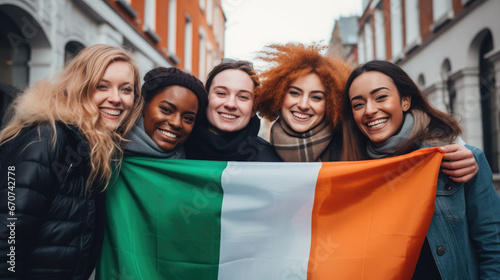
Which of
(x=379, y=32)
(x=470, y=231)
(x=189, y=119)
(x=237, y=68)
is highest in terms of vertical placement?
(x=379, y=32)

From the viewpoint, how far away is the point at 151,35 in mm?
10859

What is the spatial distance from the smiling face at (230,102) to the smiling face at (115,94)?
72 centimetres

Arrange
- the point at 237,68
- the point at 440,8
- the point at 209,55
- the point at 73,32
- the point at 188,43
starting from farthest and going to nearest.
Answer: the point at 209,55
the point at 188,43
the point at 440,8
the point at 73,32
the point at 237,68

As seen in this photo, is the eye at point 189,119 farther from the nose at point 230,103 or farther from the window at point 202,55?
the window at point 202,55

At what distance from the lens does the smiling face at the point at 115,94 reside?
7.84ft

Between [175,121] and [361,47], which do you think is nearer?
[175,121]

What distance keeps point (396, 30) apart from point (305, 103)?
15.0 m

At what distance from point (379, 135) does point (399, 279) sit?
89 centimetres

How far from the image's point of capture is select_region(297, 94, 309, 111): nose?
9.41ft

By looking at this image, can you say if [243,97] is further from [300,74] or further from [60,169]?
[60,169]

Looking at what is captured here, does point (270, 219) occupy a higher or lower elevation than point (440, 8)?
lower

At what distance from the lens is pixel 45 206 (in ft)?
6.21

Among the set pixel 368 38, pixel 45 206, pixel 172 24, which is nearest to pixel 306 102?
pixel 45 206

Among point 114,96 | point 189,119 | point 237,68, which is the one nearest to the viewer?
point 114,96
